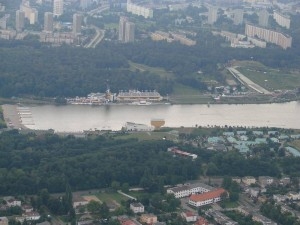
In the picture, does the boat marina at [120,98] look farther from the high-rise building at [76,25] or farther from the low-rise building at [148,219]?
the low-rise building at [148,219]

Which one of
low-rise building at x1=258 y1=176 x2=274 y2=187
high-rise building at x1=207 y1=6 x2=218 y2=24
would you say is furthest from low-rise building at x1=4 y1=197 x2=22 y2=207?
high-rise building at x1=207 y1=6 x2=218 y2=24

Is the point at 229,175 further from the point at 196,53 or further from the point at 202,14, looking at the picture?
Answer: the point at 202,14

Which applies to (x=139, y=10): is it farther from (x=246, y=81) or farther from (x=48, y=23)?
(x=246, y=81)

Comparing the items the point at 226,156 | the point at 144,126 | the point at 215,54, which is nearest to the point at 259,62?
the point at 215,54

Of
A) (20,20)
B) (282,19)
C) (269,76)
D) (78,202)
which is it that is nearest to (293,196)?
(78,202)

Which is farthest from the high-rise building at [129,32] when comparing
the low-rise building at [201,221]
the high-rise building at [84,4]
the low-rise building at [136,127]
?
the low-rise building at [201,221]

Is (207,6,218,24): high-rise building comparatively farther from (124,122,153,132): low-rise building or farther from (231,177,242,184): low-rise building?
(231,177,242,184): low-rise building

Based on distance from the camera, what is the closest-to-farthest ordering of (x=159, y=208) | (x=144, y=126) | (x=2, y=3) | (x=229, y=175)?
(x=159, y=208) → (x=229, y=175) → (x=144, y=126) → (x=2, y=3)
